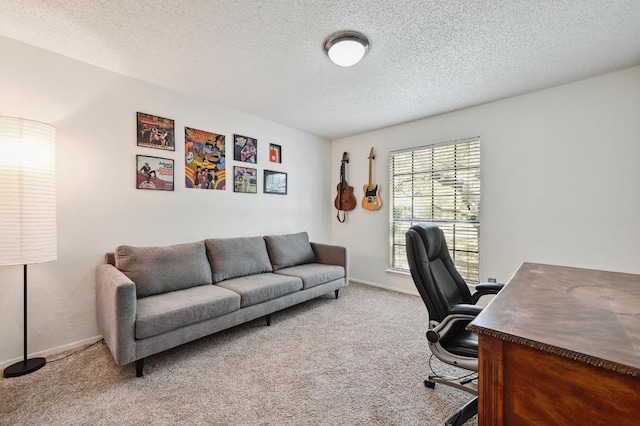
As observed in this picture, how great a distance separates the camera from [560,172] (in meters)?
2.72

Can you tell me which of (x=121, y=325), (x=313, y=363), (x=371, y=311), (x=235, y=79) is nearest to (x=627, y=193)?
(x=371, y=311)

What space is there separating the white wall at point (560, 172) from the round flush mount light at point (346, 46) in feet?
6.39

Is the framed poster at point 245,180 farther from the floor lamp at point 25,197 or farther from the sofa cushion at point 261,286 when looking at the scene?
the floor lamp at point 25,197

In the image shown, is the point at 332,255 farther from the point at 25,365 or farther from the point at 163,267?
the point at 25,365

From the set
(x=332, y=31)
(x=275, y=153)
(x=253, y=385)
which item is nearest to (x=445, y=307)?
(x=253, y=385)

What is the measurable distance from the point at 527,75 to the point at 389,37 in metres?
1.52

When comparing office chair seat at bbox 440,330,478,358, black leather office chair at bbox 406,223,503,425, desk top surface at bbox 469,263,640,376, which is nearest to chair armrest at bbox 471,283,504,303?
black leather office chair at bbox 406,223,503,425

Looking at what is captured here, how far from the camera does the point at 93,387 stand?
1748 mm

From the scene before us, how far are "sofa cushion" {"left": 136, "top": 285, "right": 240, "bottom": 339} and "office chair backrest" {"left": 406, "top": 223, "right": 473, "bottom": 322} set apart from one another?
5.20 ft

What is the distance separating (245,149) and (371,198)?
196 cm

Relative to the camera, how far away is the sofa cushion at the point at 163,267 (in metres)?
2.26

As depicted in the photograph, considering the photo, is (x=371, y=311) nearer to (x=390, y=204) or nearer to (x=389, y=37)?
(x=390, y=204)

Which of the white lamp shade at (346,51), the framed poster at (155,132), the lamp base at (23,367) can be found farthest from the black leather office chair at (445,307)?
→ the lamp base at (23,367)

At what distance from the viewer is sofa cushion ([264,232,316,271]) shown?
11.1ft
